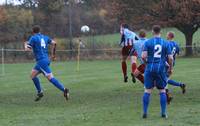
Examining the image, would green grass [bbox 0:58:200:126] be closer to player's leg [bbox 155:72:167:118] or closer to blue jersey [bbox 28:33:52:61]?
player's leg [bbox 155:72:167:118]

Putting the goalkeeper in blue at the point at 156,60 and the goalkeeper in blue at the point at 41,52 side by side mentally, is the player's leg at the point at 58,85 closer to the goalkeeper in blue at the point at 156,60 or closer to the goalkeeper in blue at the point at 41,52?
the goalkeeper in blue at the point at 41,52

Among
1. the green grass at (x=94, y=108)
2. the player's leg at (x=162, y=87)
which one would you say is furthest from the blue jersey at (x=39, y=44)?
the player's leg at (x=162, y=87)

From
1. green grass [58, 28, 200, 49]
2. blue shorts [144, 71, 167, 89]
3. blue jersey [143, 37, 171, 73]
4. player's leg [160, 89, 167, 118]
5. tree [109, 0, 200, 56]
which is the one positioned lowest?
green grass [58, 28, 200, 49]

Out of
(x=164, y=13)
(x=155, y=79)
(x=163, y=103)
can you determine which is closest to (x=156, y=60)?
(x=155, y=79)

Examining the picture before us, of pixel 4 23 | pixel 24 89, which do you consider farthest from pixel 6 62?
pixel 24 89

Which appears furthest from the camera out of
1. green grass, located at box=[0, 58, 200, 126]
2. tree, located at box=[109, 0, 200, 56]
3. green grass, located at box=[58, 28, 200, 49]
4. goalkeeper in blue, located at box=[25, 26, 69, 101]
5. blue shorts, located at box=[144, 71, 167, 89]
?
green grass, located at box=[58, 28, 200, 49]

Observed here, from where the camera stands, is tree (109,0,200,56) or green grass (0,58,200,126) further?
tree (109,0,200,56)

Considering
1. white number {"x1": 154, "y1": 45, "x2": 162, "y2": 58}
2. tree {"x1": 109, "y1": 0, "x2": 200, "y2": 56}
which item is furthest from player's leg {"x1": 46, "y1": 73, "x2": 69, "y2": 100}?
tree {"x1": 109, "y1": 0, "x2": 200, "y2": 56}

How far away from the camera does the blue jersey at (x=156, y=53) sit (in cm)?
1305

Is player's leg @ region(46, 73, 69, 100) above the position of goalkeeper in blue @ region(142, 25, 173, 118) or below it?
below

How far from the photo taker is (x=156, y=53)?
13078 mm

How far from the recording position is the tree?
169 feet

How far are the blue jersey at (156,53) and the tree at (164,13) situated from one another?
3823 cm

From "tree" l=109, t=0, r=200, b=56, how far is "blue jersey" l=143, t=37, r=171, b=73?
3823 centimetres
